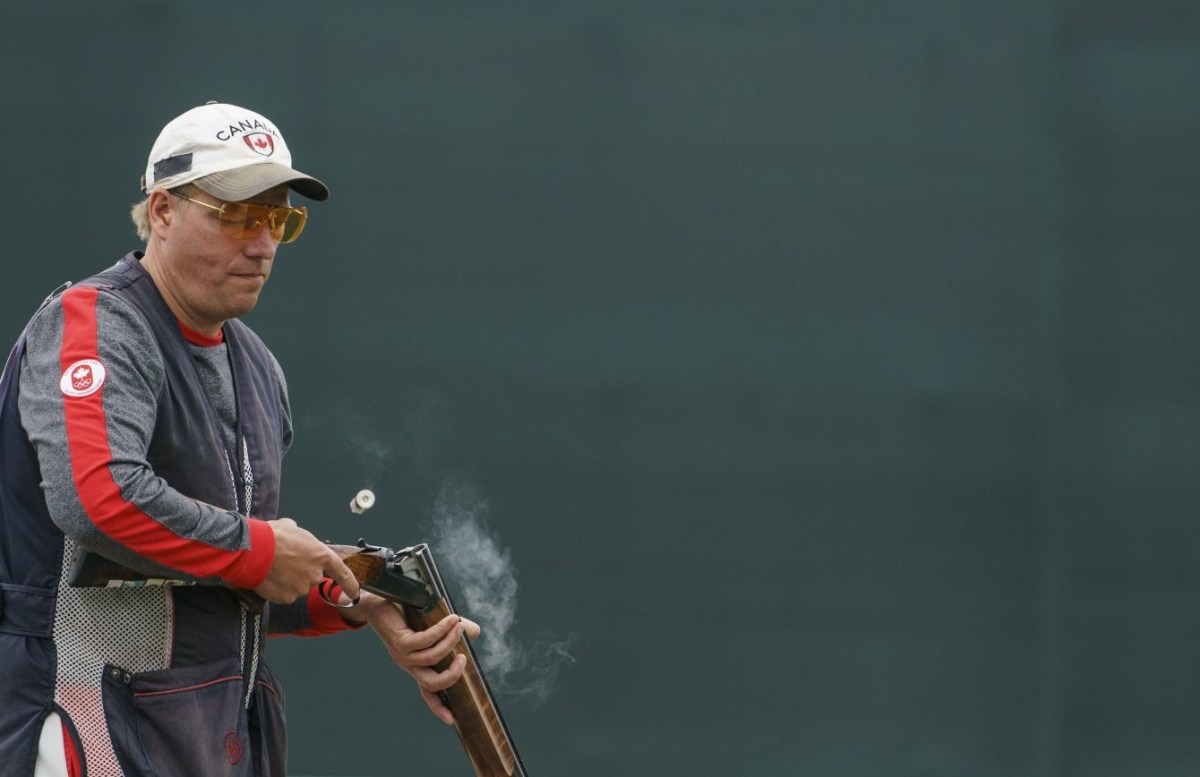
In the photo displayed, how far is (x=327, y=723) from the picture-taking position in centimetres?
414

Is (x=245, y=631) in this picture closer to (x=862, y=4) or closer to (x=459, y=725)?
(x=459, y=725)

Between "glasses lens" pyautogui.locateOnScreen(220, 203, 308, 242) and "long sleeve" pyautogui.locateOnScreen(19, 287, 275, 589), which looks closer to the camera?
"long sleeve" pyautogui.locateOnScreen(19, 287, 275, 589)

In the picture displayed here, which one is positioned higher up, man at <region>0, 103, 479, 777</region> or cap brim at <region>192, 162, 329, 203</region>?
cap brim at <region>192, 162, 329, 203</region>

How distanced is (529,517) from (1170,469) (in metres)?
1.91

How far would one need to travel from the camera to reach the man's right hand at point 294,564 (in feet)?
7.29

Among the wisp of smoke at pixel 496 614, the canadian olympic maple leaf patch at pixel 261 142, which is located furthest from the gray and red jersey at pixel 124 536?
the wisp of smoke at pixel 496 614

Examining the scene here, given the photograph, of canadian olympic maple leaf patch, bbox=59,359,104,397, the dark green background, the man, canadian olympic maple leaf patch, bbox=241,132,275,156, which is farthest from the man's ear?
the dark green background

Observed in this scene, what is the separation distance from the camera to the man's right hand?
222 cm

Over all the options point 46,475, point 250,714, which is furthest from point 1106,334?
point 46,475

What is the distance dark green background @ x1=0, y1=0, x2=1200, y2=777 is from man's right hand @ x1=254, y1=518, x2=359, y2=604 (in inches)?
72.8

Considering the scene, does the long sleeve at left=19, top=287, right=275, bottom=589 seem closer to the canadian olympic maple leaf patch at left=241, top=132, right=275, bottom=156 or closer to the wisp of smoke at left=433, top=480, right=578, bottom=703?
the canadian olympic maple leaf patch at left=241, top=132, right=275, bottom=156

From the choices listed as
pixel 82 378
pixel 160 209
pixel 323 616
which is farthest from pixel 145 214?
pixel 323 616

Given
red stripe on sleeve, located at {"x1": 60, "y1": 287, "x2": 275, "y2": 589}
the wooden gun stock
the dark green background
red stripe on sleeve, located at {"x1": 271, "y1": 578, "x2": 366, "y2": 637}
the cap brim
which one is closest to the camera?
red stripe on sleeve, located at {"x1": 60, "y1": 287, "x2": 275, "y2": 589}

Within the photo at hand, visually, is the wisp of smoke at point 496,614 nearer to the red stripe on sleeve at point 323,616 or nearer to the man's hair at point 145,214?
the red stripe on sleeve at point 323,616
